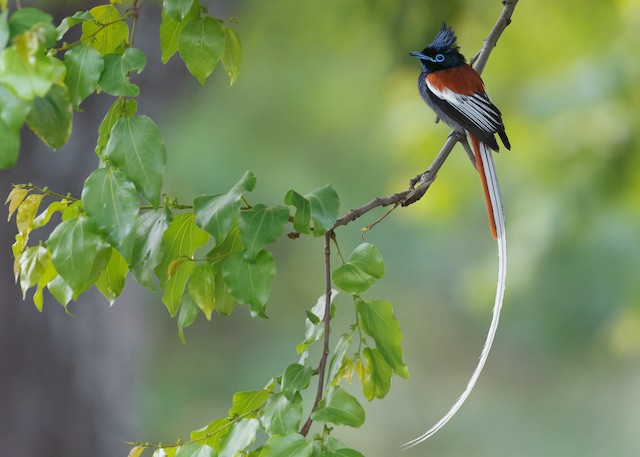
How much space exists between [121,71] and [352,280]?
200 millimetres

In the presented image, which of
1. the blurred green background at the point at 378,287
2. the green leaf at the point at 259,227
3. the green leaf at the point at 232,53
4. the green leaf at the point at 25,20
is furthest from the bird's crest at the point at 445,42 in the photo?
the blurred green background at the point at 378,287

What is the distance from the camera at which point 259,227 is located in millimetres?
516

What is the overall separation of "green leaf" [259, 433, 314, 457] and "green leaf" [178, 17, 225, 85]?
0.74 feet

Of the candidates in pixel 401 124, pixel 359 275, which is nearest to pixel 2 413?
pixel 401 124

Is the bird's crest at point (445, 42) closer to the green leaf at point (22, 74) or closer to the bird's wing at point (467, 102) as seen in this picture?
the bird's wing at point (467, 102)

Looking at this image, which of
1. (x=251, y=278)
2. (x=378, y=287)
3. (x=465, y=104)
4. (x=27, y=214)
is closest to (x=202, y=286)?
(x=251, y=278)

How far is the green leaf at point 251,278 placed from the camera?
1.70 ft

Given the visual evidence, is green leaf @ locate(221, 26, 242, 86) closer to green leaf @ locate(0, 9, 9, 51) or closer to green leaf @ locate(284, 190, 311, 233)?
green leaf @ locate(284, 190, 311, 233)

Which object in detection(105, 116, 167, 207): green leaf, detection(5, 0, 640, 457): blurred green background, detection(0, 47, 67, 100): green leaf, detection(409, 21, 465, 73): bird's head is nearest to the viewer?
detection(0, 47, 67, 100): green leaf

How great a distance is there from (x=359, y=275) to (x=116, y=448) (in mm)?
1687

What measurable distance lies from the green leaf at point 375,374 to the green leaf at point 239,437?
9 centimetres

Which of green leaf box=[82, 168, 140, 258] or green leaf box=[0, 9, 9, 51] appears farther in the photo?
green leaf box=[82, 168, 140, 258]

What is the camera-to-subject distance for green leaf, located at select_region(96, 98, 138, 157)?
53 cm

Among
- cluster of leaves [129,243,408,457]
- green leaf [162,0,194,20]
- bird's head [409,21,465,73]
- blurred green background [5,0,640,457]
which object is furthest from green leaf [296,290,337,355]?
blurred green background [5,0,640,457]
